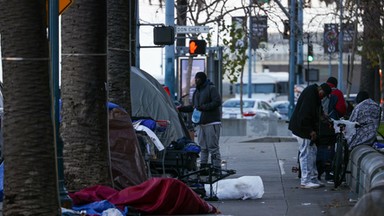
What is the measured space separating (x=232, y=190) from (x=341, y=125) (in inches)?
100

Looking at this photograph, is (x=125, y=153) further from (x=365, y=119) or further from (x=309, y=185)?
(x=365, y=119)

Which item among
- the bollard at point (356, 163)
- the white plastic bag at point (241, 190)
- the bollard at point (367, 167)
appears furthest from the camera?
the bollard at point (356, 163)

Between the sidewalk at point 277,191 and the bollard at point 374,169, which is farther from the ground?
the bollard at point 374,169

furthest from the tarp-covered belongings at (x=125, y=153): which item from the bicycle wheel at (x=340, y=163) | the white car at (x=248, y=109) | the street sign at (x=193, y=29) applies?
the white car at (x=248, y=109)

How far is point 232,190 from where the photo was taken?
14219mm

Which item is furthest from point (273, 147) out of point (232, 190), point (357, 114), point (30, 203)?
point (30, 203)

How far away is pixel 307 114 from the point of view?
15.7 metres

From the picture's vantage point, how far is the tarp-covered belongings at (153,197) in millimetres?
11953

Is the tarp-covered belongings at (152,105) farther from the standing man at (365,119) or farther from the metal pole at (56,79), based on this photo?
the metal pole at (56,79)

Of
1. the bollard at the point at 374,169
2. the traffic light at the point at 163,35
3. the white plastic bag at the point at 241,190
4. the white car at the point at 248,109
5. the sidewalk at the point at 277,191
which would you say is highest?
the traffic light at the point at 163,35

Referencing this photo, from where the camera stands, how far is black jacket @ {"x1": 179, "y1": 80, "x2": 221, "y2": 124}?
17.5 metres

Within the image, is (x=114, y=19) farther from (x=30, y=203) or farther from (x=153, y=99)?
(x=30, y=203)

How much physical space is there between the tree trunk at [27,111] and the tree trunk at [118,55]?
18.6 feet

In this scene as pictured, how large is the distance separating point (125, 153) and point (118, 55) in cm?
223
